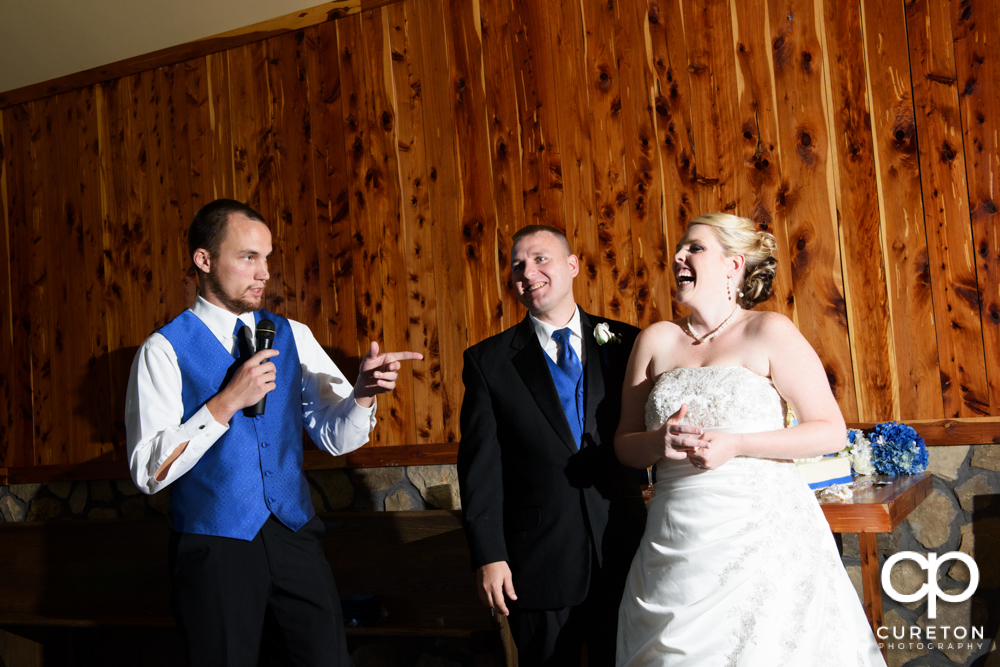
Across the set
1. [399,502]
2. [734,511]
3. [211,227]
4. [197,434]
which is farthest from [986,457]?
[211,227]

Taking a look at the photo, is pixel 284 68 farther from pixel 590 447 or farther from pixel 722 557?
pixel 722 557

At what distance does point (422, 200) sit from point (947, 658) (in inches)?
114

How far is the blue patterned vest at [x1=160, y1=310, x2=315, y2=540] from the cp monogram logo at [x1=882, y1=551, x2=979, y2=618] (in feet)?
7.13

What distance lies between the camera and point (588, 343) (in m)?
2.19

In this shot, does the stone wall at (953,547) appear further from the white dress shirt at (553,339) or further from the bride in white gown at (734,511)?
the white dress shirt at (553,339)

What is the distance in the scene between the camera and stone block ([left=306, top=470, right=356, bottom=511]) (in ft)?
11.8

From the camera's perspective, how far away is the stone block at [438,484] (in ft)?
11.2

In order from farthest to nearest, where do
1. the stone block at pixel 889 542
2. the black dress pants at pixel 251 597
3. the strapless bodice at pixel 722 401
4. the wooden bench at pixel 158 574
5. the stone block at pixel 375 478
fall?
1. the stone block at pixel 375 478
2. the wooden bench at pixel 158 574
3. the stone block at pixel 889 542
4. the black dress pants at pixel 251 597
5. the strapless bodice at pixel 722 401

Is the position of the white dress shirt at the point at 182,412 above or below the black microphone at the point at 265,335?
below

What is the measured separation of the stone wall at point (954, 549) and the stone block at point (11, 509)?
14.4 feet

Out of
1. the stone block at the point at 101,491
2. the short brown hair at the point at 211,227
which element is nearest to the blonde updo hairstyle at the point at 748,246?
the short brown hair at the point at 211,227

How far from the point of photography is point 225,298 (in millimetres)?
2330

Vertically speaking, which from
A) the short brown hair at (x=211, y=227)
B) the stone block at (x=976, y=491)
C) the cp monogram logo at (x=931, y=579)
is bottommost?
the cp monogram logo at (x=931, y=579)

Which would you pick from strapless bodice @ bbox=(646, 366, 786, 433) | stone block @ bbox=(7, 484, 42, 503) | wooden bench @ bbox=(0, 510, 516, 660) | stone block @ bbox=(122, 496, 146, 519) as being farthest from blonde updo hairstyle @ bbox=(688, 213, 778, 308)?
stone block @ bbox=(7, 484, 42, 503)
